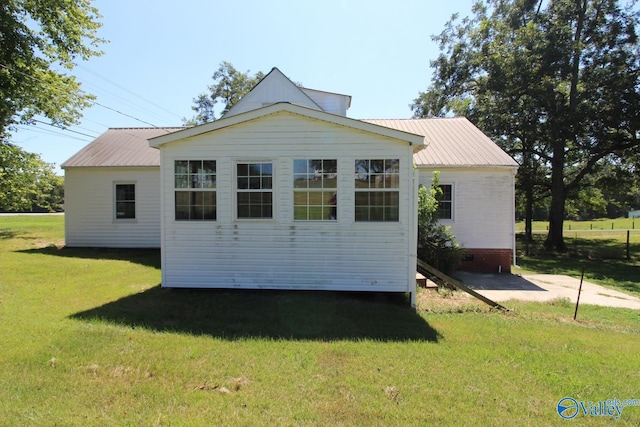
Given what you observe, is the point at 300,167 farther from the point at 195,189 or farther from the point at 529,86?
the point at 529,86

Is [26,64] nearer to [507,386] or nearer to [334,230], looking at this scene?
[334,230]

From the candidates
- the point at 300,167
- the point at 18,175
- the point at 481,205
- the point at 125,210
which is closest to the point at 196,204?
the point at 300,167

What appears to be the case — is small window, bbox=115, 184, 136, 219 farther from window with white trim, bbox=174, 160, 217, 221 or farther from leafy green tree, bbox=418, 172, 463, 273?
leafy green tree, bbox=418, 172, 463, 273

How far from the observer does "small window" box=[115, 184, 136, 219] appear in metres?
14.5

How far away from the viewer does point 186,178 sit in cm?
767

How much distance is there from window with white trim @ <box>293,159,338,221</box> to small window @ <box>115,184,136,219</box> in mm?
10081

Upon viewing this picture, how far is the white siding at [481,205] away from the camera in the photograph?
12.0m

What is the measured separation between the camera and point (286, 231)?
7492 millimetres

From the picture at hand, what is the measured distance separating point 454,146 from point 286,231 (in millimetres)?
8764

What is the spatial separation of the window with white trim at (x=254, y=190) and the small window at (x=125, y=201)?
361 inches

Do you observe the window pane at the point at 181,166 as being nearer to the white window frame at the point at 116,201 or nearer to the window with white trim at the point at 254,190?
the window with white trim at the point at 254,190

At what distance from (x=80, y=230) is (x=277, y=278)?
1156cm

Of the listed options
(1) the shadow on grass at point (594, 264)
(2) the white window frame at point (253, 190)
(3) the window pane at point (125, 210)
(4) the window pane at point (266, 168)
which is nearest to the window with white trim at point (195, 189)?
(2) the white window frame at point (253, 190)

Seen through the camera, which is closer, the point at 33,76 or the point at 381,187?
the point at 381,187
